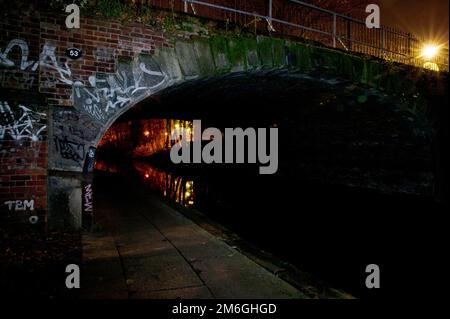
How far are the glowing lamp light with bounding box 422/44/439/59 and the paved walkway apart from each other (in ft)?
41.0

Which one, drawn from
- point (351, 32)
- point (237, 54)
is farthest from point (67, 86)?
point (351, 32)

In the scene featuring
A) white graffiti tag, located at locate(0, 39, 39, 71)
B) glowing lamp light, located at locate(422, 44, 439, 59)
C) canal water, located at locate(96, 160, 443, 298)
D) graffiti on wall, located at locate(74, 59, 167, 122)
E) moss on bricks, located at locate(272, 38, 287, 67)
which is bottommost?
canal water, located at locate(96, 160, 443, 298)

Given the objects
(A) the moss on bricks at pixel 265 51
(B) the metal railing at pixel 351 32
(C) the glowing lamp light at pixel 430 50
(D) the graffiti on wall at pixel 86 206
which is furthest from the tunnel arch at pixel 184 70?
(C) the glowing lamp light at pixel 430 50

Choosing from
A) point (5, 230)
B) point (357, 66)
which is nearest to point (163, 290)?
point (5, 230)

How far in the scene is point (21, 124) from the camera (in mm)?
5152

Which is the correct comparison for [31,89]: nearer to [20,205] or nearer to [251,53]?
[20,205]

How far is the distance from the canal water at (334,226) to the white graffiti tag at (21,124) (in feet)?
16.2

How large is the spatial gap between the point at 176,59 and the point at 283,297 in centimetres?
472

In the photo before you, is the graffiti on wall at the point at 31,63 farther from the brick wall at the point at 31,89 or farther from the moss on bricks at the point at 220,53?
the moss on bricks at the point at 220,53

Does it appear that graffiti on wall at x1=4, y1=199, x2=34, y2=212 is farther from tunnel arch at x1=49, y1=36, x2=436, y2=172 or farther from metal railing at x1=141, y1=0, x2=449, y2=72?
metal railing at x1=141, y1=0, x2=449, y2=72

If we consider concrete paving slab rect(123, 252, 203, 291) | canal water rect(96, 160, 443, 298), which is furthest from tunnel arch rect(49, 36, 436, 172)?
canal water rect(96, 160, 443, 298)

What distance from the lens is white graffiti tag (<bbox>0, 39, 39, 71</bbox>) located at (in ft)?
16.4

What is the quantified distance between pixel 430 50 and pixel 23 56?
14786 mm

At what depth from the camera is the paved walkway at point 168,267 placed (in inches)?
130
